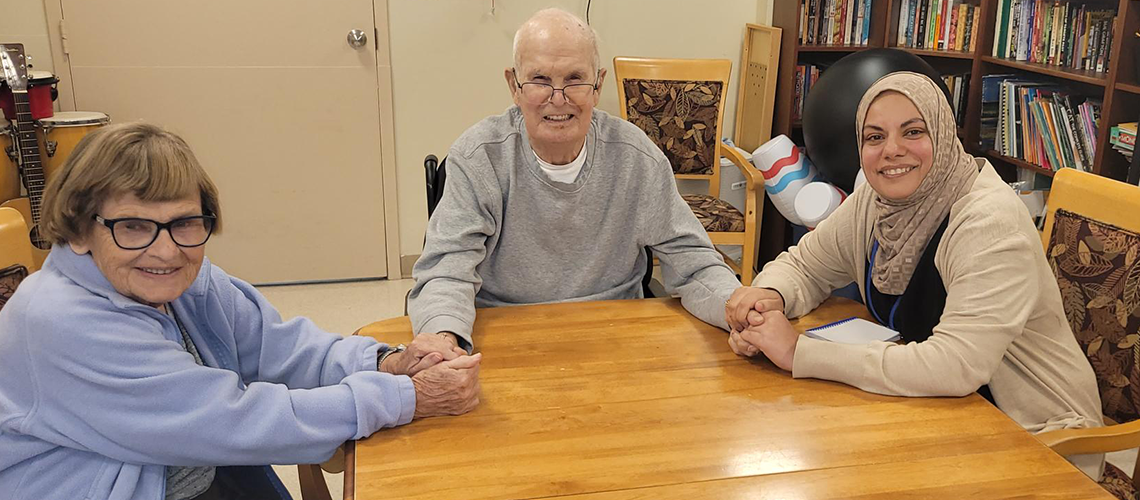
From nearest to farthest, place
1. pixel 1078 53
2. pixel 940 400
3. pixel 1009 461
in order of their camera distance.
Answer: pixel 1009 461 → pixel 940 400 → pixel 1078 53

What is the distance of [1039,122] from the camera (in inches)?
139

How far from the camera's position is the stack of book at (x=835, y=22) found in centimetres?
426

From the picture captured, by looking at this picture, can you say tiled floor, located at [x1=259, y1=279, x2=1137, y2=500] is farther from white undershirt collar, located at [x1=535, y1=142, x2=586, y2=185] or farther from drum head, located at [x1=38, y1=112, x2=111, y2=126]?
white undershirt collar, located at [x1=535, y1=142, x2=586, y2=185]

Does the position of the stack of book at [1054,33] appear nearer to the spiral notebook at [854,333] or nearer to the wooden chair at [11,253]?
the spiral notebook at [854,333]

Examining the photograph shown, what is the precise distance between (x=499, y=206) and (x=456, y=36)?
2.32m

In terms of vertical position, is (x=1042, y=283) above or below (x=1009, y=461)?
above

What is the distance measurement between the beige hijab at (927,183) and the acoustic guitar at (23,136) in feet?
9.58

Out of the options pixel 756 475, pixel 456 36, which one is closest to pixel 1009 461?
pixel 756 475

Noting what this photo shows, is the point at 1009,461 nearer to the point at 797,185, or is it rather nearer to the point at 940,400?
the point at 940,400

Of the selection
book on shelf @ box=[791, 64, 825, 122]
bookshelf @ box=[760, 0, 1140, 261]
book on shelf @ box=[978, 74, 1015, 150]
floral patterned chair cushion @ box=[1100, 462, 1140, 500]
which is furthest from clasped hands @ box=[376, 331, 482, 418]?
book on shelf @ box=[791, 64, 825, 122]

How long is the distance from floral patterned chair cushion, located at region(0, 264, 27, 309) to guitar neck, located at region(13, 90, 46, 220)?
208cm

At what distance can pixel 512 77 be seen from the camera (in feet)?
6.72

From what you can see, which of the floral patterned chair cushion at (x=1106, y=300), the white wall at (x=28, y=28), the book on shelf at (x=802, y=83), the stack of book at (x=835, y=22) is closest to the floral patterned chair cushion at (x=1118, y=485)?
the floral patterned chair cushion at (x=1106, y=300)

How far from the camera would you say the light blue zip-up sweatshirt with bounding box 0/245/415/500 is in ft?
4.19
